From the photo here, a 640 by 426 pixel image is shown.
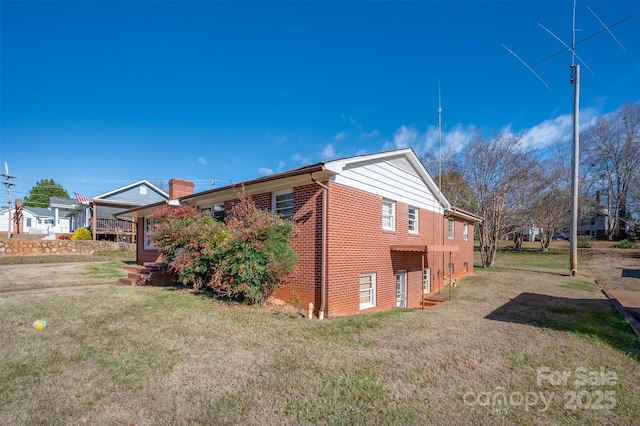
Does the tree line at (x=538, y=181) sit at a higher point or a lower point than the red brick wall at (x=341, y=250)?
higher

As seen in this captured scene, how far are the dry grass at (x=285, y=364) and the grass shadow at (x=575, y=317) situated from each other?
0.07 meters

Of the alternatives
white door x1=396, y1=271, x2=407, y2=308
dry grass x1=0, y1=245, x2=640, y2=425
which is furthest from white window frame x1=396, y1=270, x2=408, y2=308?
dry grass x1=0, y1=245, x2=640, y2=425

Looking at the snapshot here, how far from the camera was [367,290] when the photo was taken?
9.98 m

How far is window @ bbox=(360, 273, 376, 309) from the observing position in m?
9.77

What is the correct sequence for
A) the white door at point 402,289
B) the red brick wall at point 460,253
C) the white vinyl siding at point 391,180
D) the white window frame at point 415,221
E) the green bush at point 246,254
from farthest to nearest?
the red brick wall at point 460,253, the white window frame at point 415,221, the white door at point 402,289, the white vinyl siding at point 391,180, the green bush at point 246,254

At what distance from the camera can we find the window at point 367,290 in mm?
9769

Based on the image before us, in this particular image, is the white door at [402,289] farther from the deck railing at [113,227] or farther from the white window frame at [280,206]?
the deck railing at [113,227]

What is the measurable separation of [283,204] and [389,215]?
3722 mm

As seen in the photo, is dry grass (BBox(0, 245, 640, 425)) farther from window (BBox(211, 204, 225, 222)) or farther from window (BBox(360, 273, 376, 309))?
window (BBox(211, 204, 225, 222))

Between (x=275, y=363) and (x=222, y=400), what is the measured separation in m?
1.19

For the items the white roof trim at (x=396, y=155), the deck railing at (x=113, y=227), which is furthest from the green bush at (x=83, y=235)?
the white roof trim at (x=396, y=155)

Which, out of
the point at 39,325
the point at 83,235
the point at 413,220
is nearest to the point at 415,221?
the point at 413,220

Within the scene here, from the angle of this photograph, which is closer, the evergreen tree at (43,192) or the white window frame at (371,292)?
the white window frame at (371,292)

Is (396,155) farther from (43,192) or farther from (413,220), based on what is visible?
(43,192)
